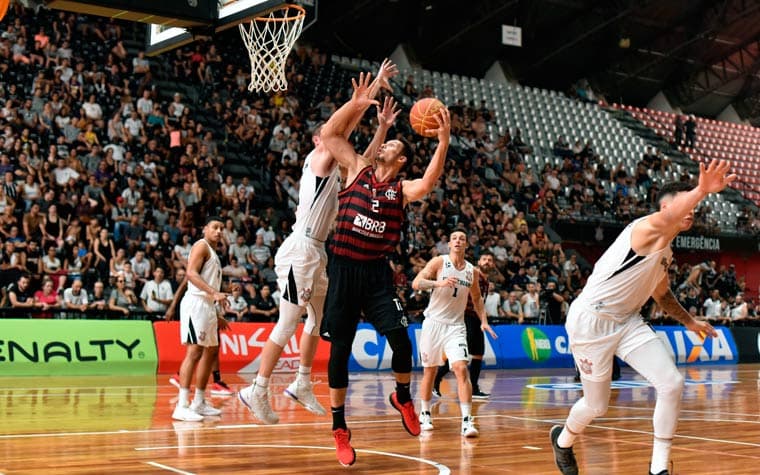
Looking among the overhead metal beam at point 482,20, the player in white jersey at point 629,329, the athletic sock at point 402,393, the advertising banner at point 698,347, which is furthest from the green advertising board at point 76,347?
the overhead metal beam at point 482,20

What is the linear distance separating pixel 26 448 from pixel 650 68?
34.6 m

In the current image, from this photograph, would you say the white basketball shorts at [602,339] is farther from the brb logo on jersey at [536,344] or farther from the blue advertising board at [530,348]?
the brb logo on jersey at [536,344]

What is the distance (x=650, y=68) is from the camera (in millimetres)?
37594

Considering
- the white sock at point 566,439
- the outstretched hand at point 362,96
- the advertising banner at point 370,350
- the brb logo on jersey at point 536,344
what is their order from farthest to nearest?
the brb logo on jersey at point 536,344
the advertising banner at point 370,350
the outstretched hand at point 362,96
the white sock at point 566,439

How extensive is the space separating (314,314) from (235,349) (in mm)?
8766

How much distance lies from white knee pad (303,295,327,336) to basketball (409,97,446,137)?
1566mm

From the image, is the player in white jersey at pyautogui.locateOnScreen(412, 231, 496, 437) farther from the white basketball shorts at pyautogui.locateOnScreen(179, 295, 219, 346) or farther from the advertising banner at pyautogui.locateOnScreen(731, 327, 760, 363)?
the advertising banner at pyautogui.locateOnScreen(731, 327, 760, 363)

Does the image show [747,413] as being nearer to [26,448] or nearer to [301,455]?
[301,455]

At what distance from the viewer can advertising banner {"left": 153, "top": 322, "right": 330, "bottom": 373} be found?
50.4ft

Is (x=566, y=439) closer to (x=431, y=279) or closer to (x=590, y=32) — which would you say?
(x=431, y=279)

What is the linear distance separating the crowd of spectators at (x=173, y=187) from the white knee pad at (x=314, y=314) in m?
8.32

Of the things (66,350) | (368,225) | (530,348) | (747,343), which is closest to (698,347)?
(747,343)

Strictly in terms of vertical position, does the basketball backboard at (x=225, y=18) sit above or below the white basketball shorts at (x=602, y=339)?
above

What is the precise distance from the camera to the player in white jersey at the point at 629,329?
5449 millimetres
